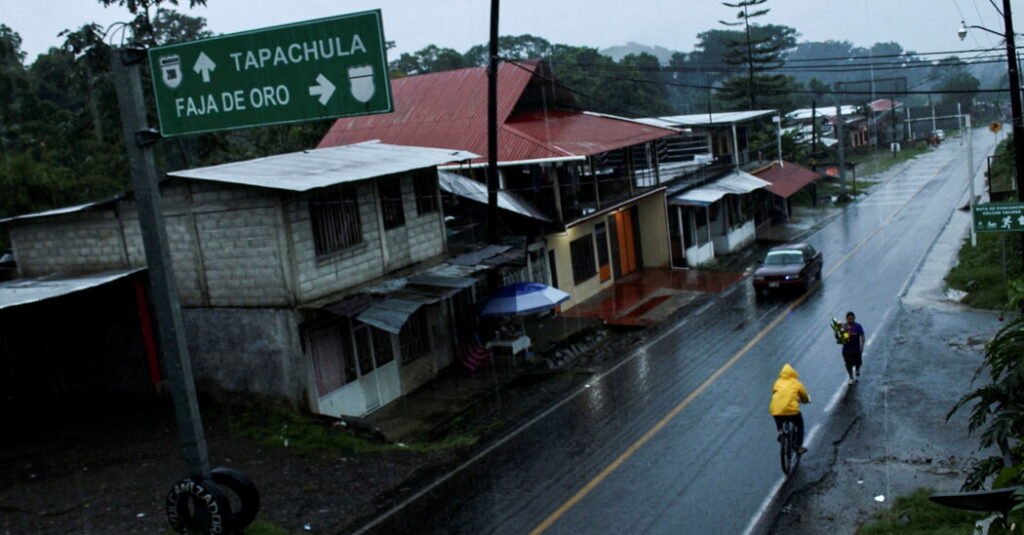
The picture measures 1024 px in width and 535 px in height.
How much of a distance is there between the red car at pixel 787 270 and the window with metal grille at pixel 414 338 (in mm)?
11457

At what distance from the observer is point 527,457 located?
1348 centimetres

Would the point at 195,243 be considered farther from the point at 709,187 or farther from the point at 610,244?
the point at 709,187

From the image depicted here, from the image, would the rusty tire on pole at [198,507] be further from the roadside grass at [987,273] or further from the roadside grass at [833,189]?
the roadside grass at [833,189]

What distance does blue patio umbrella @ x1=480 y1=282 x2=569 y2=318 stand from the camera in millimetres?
19047

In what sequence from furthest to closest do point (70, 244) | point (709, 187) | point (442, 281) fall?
point (709, 187) → point (70, 244) → point (442, 281)

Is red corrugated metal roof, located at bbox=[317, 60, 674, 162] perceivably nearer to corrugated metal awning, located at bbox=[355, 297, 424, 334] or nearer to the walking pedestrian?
corrugated metal awning, located at bbox=[355, 297, 424, 334]

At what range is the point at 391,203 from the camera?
18266 millimetres

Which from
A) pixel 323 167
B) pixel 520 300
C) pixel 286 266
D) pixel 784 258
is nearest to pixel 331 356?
pixel 286 266

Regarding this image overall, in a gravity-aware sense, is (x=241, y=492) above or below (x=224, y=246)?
Result: below

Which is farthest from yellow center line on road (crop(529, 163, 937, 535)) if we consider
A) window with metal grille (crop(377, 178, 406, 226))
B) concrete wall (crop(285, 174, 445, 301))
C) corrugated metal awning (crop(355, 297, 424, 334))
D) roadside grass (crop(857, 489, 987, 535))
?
window with metal grille (crop(377, 178, 406, 226))

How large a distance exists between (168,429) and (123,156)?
1582 cm

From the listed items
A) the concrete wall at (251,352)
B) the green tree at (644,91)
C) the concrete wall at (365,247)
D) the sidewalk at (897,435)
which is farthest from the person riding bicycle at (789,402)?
the green tree at (644,91)

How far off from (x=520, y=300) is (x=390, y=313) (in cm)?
453

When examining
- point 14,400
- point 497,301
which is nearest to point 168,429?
point 14,400
